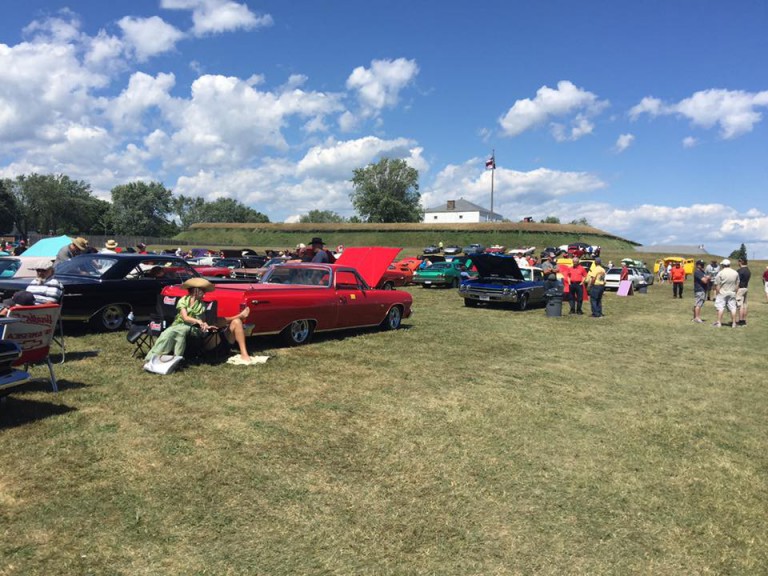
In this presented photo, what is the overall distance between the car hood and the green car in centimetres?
626

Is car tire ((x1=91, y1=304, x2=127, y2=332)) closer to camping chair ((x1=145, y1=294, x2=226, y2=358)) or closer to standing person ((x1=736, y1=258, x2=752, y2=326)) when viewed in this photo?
camping chair ((x1=145, y1=294, x2=226, y2=358))

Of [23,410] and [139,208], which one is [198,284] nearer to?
[23,410]

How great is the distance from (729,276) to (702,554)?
12.9 m

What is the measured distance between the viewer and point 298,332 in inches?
359

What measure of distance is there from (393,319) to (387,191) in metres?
93.1

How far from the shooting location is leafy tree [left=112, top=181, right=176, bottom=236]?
4286 inches

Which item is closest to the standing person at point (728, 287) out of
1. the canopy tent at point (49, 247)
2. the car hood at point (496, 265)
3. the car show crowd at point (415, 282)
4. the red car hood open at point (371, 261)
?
the car show crowd at point (415, 282)

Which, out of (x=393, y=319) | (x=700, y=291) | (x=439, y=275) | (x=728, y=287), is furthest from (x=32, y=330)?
(x=439, y=275)

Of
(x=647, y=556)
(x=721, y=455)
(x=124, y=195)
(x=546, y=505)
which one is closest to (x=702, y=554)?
(x=647, y=556)

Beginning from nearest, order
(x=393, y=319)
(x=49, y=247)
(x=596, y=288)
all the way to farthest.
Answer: (x=393, y=319), (x=49, y=247), (x=596, y=288)

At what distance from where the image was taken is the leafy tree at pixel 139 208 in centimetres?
10888

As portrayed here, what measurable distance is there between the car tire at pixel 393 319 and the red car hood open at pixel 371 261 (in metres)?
2.85

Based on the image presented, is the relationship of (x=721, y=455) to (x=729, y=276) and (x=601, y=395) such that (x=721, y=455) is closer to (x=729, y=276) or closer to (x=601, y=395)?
(x=601, y=395)

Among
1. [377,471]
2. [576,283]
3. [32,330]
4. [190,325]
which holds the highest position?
Answer: [576,283]
